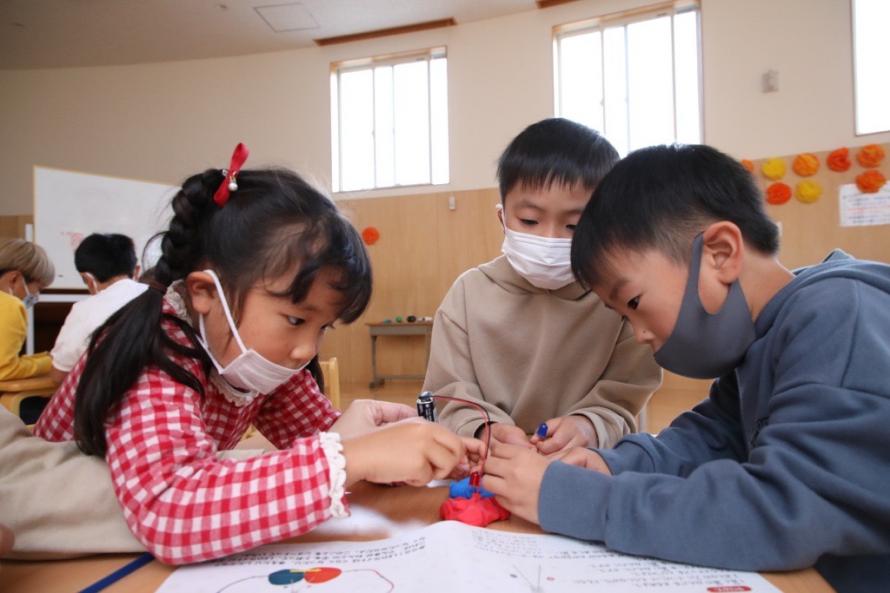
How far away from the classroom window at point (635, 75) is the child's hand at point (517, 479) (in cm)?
480

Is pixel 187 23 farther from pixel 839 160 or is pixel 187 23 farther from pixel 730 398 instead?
pixel 730 398

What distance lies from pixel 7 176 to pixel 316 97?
12.5 feet

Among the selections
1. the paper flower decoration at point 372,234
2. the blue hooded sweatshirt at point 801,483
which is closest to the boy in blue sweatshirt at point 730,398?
the blue hooded sweatshirt at point 801,483

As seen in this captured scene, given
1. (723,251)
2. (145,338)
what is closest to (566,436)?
(723,251)

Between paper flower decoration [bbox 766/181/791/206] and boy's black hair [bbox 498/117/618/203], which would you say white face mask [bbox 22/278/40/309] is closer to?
boy's black hair [bbox 498/117/618/203]

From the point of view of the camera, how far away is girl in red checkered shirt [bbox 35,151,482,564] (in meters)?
0.56

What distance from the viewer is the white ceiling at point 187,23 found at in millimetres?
5348

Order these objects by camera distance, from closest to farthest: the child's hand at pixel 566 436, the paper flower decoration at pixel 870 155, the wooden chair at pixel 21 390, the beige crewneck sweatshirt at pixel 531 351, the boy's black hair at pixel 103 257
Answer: the child's hand at pixel 566 436
the beige crewneck sweatshirt at pixel 531 351
the wooden chair at pixel 21 390
the boy's black hair at pixel 103 257
the paper flower decoration at pixel 870 155

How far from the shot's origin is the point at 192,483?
22.8 inches

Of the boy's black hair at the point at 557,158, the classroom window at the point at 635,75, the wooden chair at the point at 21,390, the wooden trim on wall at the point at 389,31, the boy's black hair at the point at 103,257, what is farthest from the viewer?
the wooden trim on wall at the point at 389,31

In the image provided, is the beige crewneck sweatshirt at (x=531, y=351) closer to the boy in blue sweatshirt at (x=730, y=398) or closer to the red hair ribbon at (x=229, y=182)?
the boy in blue sweatshirt at (x=730, y=398)

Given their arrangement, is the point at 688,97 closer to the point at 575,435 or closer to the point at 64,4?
the point at 575,435

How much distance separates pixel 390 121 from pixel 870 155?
4.43 m

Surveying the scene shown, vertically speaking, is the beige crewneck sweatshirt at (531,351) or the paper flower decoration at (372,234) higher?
the paper flower decoration at (372,234)
